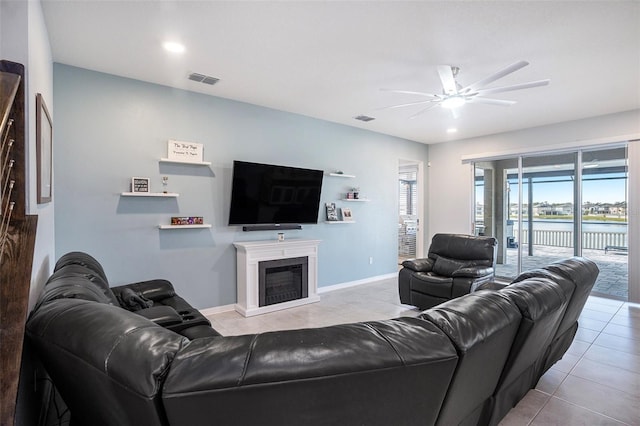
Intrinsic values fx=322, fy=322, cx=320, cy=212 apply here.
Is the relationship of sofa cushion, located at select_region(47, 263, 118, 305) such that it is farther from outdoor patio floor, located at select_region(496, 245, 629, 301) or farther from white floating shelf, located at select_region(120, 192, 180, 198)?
outdoor patio floor, located at select_region(496, 245, 629, 301)

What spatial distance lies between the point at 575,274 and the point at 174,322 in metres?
2.70

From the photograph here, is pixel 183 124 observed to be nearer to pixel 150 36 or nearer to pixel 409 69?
pixel 150 36

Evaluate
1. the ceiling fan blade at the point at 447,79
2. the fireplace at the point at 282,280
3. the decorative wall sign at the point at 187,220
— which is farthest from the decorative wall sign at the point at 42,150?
the ceiling fan blade at the point at 447,79

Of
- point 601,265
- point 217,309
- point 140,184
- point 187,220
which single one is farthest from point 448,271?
point 140,184

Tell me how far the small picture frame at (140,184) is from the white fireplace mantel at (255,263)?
125cm

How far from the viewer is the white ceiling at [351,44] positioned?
2295 millimetres

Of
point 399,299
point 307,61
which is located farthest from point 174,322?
point 399,299

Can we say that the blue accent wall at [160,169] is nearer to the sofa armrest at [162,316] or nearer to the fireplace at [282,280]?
the fireplace at [282,280]

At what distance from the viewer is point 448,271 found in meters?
4.37

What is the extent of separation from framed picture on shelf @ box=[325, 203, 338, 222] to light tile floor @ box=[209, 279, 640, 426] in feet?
3.96

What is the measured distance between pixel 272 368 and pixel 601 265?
675 centimetres

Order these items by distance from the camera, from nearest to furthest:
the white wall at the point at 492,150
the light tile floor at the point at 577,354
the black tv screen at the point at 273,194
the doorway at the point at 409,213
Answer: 1. the light tile floor at the point at 577,354
2. the black tv screen at the point at 273,194
3. the white wall at the point at 492,150
4. the doorway at the point at 409,213

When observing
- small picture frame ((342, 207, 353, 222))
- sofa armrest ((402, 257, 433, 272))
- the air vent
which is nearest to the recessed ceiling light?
the air vent

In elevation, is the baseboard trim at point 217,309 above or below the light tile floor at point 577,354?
above
